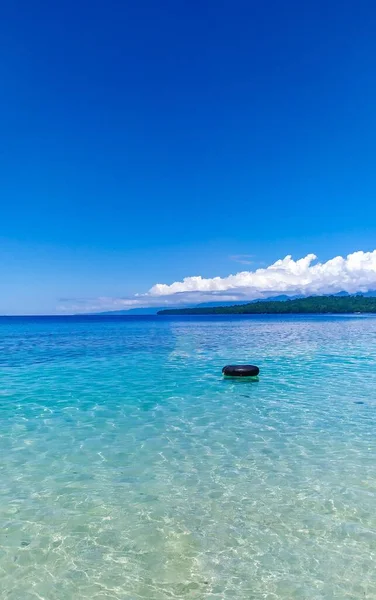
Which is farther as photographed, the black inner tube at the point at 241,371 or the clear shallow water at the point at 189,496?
the black inner tube at the point at 241,371

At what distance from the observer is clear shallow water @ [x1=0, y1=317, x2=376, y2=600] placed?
5523 mm

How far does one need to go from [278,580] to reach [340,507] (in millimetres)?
2464

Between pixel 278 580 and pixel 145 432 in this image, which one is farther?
pixel 145 432

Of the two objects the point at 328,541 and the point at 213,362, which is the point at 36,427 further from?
the point at 213,362

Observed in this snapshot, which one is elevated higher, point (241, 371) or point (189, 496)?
point (241, 371)

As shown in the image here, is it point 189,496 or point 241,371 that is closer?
point 189,496

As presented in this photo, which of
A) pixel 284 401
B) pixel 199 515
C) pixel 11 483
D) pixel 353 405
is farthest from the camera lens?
pixel 284 401

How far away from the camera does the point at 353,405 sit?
14828 mm

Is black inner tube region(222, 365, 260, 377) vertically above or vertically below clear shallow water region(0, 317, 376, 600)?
above

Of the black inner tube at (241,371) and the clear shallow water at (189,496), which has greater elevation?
the black inner tube at (241,371)

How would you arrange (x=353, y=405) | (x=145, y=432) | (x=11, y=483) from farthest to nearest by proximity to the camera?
(x=353, y=405) → (x=145, y=432) → (x=11, y=483)

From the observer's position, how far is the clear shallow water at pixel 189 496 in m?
5.52

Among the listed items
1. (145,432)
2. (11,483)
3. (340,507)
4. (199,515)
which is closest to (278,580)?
(199,515)

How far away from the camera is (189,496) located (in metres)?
7.91
